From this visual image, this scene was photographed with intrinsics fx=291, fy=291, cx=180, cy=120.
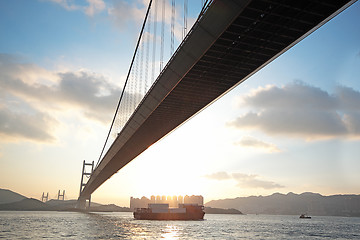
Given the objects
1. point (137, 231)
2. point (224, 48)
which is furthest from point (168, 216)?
point (224, 48)

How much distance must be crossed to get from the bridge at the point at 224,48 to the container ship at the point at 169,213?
Answer: 7206 centimetres

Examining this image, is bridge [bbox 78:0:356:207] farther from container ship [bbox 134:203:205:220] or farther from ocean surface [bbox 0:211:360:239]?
container ship [bbox 134:203:205:220]

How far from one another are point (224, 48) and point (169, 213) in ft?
297

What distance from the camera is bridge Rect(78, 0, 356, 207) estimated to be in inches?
639

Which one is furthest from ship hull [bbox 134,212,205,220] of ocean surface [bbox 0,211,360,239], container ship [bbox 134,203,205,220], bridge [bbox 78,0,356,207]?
bridge [bbox 78,0,356,207]

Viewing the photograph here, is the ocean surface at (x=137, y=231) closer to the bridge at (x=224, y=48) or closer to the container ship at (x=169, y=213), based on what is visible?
the bridge at (x=224, y=48)

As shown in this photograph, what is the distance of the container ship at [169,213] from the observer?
332ft

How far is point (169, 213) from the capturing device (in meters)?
103

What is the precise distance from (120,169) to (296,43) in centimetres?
6114

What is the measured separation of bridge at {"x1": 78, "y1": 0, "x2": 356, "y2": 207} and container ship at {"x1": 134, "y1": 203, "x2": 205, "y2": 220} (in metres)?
72.1

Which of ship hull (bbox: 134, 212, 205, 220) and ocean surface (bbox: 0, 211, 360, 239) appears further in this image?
ship hull (bbox: 134, 212, 205, 220)

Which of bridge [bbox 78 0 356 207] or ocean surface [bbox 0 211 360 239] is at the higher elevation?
bridge [bbox 78 0 356 207]

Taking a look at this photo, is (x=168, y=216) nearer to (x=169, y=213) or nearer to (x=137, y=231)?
(x=169, y=213)

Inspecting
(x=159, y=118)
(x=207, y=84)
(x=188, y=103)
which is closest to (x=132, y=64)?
(x=159, y=118)
